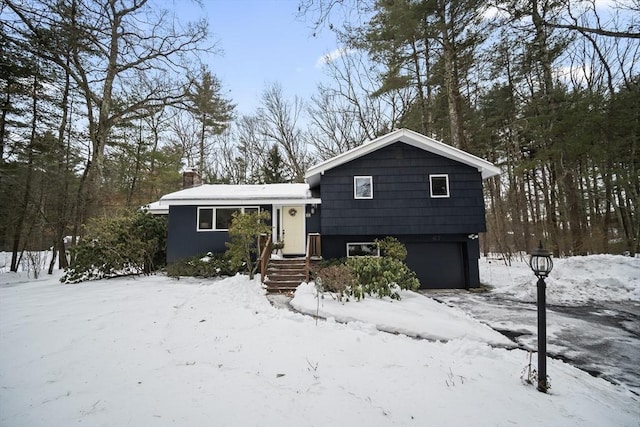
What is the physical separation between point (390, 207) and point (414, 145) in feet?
8.35

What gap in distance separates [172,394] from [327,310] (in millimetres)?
3273

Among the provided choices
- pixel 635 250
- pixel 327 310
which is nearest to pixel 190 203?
pixel 327 310

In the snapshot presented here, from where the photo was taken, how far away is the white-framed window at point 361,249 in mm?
10844

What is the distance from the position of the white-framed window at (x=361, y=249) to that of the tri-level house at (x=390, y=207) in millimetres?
39

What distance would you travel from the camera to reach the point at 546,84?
12703 mm

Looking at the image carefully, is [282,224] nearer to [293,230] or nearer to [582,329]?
[293,230]

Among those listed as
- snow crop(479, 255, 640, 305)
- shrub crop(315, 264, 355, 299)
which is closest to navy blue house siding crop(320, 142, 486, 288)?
snow crop(479, 255, 640, 305)

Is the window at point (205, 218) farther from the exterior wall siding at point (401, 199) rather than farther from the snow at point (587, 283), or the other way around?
the snow at point (587, 283)

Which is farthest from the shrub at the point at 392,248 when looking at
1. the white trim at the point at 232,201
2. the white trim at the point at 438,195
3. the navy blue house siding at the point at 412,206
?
the white trim at the point at 232,201

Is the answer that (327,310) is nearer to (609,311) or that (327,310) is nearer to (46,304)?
(46,304)

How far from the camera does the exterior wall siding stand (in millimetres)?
9945

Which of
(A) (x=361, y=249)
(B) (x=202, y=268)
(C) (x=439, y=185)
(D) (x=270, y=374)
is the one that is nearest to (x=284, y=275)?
(B) (x=202, y=268)

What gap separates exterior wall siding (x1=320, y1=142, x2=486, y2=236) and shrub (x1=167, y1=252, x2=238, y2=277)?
3802 mm

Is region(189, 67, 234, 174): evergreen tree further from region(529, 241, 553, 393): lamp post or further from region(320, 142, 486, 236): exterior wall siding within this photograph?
region(529, 241, 553, 393): lamp post
